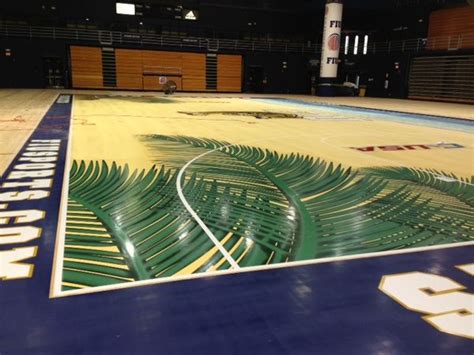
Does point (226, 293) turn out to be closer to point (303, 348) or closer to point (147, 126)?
point (303, 348)

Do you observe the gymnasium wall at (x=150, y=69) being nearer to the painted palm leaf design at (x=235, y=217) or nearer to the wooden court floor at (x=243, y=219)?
the wooden court floor at (x=243, y=219)

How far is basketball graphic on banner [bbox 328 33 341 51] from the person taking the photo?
24047 millimetres

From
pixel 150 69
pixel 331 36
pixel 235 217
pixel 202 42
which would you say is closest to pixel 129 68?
pixel 150 69

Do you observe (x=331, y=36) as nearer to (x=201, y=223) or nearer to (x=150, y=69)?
(x=150, y=69)

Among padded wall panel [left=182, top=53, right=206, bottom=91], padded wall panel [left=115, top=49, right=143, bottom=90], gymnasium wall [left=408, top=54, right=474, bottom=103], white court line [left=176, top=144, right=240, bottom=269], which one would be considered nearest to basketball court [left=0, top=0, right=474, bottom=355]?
white court line [left=176, top=144, right=240, bottom=269]

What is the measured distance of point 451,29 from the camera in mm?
22422

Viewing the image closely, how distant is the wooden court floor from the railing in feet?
65.7

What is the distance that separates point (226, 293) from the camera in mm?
2029

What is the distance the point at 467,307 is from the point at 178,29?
2697 cm

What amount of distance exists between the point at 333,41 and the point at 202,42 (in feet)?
27.7

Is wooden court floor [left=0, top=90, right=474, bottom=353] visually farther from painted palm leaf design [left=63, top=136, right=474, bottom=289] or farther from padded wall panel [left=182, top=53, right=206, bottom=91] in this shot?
padded wall panel [left=182, top=53, right=206, bottom=91]

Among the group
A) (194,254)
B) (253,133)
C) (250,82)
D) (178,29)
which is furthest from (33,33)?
(194,254)

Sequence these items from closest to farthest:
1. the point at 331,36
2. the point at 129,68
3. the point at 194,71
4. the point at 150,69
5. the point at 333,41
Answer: the point at 331,36, the point at 333,41, the point at 129,68, the point at 150,69, the point at 194,71

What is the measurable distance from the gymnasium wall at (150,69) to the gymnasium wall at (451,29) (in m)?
12.0
